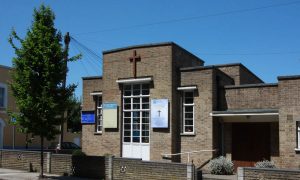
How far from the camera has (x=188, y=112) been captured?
69.6 feet

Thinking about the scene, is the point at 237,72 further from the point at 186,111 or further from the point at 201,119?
the point at 201,119

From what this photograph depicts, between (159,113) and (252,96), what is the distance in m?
4.50

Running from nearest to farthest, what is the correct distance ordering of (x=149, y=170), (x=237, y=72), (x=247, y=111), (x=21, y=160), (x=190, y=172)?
(x=190, y=172) < (x=149, y=170) < (x=247, y=111) < (x=21, y=160) < (x=237, y=72)

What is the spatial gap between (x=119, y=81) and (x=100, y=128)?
339 cm

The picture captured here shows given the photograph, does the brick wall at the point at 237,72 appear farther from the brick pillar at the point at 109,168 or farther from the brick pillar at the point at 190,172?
the brick pillar at the point at 190,172

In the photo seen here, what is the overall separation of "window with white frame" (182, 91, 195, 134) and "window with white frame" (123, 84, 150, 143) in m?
1.83

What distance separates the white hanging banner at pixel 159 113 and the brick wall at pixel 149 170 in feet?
12.2

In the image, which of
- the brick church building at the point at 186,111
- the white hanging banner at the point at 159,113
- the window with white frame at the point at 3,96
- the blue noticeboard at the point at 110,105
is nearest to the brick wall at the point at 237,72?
the brick church building at the point at 186,111

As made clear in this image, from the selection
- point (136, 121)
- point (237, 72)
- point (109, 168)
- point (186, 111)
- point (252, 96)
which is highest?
point (237, 72)

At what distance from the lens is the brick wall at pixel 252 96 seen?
19.7 metres

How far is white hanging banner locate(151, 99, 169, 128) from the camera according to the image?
68.0ft

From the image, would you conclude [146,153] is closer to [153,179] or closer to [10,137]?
[153,179]

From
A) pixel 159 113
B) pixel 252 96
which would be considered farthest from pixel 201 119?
pixel 252 96

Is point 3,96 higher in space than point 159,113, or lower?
higher
